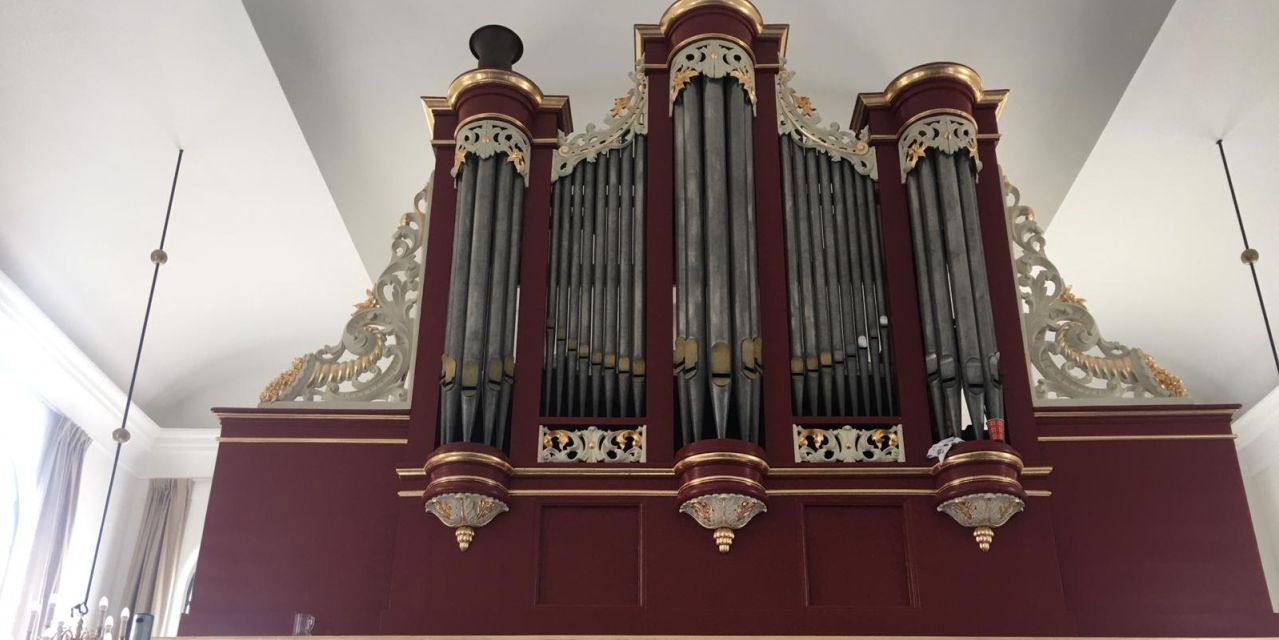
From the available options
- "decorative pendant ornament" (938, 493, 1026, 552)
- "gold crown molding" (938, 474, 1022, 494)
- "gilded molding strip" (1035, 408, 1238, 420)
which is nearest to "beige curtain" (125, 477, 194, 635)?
"decorative pendant ornament" (938, 493, 1026, 552)

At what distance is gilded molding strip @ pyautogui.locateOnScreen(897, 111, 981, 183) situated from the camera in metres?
7.05

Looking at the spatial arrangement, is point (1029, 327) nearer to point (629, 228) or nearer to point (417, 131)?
point (629, 228)

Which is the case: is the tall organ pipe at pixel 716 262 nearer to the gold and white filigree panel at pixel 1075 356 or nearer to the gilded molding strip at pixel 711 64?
the gilded molding strip at pixel 711 64

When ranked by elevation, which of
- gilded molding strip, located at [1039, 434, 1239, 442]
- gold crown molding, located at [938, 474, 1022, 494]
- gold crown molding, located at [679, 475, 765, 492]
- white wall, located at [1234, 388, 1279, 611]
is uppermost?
white wall, located at [1234, 388, 1279, 611]

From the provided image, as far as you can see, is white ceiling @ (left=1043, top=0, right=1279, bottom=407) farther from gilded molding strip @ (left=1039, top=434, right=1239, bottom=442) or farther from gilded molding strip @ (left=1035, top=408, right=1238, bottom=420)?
gilded molding strip @ (left=1039, top=434, right=1239, bottom=442)

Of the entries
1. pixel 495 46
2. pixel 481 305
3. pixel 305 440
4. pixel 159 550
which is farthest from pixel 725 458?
pixel 159 550

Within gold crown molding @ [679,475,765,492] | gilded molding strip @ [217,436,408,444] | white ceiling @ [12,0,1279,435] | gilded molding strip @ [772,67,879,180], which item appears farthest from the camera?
white ceiling @ [12,0,1279,435]

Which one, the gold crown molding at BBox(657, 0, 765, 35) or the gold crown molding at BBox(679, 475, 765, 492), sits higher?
the gold crown molding at BBox(657, 0, 765, 35)

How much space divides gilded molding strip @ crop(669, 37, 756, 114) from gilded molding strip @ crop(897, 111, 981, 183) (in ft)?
2.91

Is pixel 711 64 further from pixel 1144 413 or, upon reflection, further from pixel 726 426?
pixel 1144 413

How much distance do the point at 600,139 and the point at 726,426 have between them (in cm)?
203

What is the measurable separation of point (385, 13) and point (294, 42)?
2.28 ft

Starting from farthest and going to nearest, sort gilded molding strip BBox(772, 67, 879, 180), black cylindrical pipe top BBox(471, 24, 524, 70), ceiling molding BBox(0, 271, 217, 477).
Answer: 1. ceiling molding BBox(0, 271, 217, 477)
2. black cylindrical pipe top BBox(471, 24, 524, 70)
3. gilded molding strip BBox(772, 67, 879, 180)

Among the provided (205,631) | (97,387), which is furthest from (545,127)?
(97,387)
